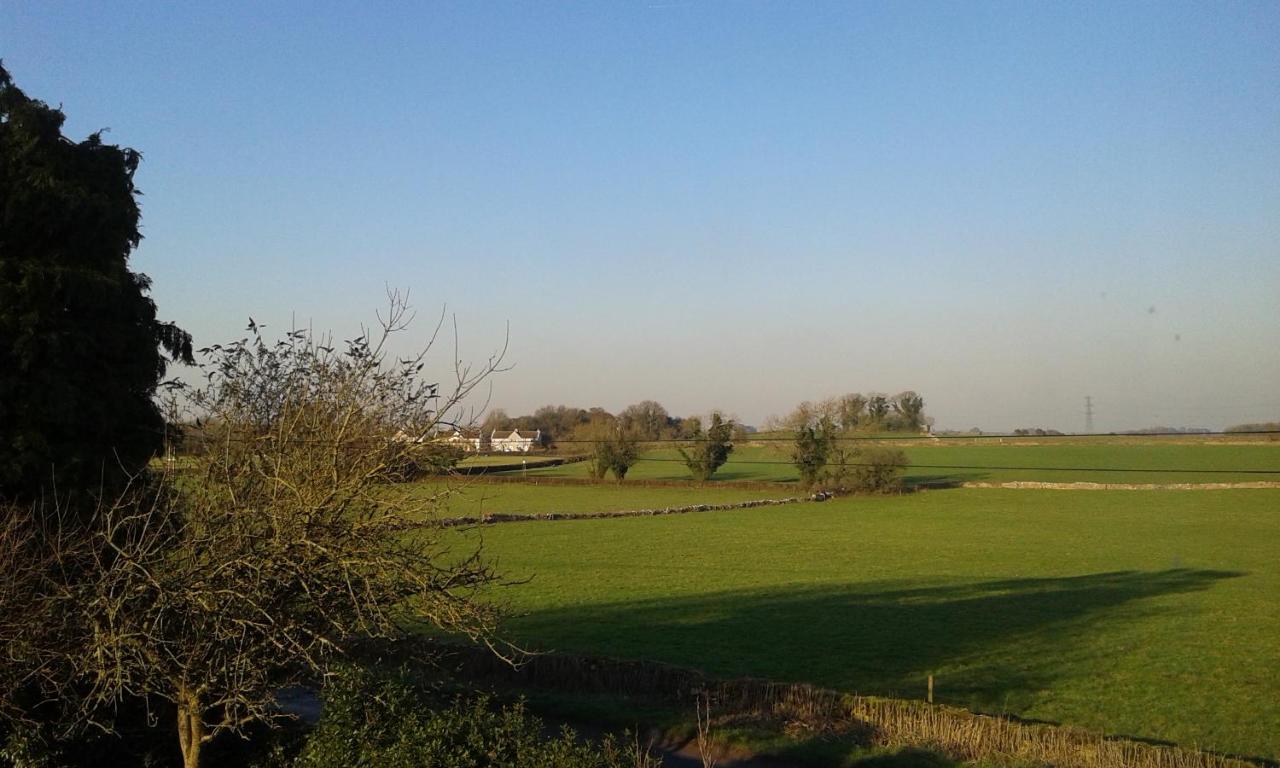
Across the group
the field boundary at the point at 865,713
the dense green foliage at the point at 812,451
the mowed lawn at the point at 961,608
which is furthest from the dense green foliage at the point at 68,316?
the dense green foliage at the point at 812,451

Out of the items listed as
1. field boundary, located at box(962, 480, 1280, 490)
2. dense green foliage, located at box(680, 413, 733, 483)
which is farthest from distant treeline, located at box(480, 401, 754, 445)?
field boundary, located at box(962, 480, 1280, 490)

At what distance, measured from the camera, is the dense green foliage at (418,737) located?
6547mm

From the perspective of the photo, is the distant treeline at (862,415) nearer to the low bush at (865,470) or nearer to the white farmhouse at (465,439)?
the low bush at (865,470)

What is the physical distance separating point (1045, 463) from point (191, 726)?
8190cm

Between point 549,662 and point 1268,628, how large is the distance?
59.7ft

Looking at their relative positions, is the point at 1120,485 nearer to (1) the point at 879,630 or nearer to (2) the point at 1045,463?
(2) the point at 1045,463

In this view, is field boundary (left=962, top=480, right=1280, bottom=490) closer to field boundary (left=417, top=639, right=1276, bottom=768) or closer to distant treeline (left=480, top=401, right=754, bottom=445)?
distant treeline (left=480, top=401, right=754, bottom=445)

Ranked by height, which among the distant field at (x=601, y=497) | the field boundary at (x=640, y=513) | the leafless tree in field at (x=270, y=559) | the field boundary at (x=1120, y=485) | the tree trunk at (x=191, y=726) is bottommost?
the field boundary at (x=640, y=513)

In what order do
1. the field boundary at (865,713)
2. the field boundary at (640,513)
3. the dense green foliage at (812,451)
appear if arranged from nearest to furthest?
the field boundary at (865,713) < the field boundary at (640,513) < the dense green foliage at (812,451)

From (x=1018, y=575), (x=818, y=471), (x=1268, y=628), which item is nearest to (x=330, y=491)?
(x=1268, y=628)

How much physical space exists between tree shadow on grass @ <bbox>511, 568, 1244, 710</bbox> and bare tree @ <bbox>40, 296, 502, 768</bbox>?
10.5m

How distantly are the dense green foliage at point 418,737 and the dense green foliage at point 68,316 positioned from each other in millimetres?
6206

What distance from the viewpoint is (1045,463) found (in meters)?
80.6

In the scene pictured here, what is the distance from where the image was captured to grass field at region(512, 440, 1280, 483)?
7275cm
